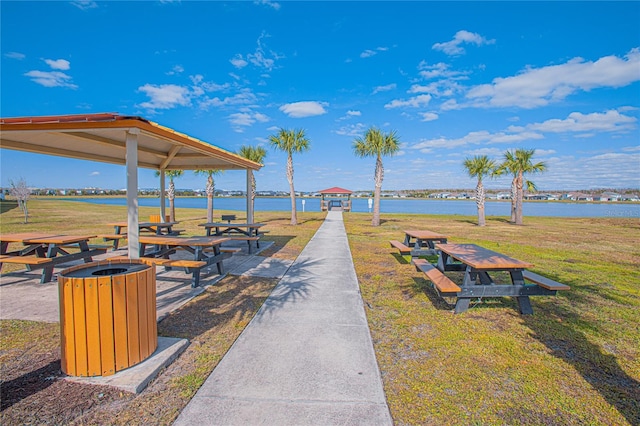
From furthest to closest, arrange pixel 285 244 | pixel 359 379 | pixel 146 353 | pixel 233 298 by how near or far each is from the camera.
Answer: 1. pixel 285 244
2. pixel 233 298
3. pixel 146 353
4. pixel 359 379

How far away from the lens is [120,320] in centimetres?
281

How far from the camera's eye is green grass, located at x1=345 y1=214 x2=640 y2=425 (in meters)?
2.53

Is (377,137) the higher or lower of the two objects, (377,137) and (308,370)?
the higher

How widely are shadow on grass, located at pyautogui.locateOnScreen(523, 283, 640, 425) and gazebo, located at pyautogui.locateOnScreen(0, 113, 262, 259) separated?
5737 millimetres

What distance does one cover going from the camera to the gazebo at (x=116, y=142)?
4.30 metres

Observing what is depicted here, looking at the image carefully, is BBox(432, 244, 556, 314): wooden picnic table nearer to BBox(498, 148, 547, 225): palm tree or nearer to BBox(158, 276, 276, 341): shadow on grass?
BBox(158, 276, 276, 341): shadow on grass

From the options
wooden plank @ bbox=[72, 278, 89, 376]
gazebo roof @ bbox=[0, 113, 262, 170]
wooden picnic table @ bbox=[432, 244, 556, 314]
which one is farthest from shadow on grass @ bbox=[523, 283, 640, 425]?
gazebo roof @ bbox=[0, 113, 262, 170]

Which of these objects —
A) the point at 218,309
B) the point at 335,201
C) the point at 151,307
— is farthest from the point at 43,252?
the point at 335,201

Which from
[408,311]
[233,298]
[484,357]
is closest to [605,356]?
[484,357]

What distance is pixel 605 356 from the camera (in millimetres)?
3426

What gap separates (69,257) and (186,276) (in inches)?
95.7

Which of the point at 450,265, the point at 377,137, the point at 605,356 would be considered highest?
the point at 377,137

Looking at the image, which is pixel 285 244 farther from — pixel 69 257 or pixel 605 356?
pixel 605 356

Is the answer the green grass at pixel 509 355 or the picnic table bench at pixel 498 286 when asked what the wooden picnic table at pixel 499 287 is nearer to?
the picnic table bench at pixel 498 286
